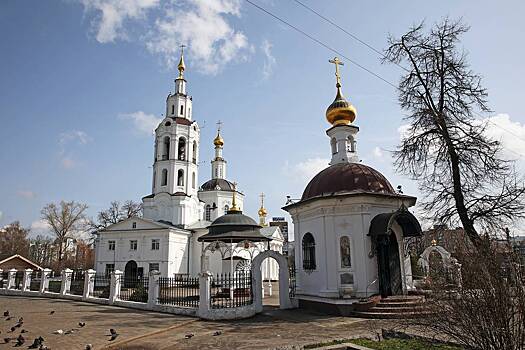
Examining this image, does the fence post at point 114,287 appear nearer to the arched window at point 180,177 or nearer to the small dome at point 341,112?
the small dome at point 341,112

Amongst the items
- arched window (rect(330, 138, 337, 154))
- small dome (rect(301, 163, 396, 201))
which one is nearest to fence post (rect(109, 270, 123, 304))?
small dome (rect(301, 163, 396, 201))

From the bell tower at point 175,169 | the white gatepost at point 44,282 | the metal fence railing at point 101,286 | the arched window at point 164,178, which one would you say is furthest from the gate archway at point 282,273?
the arched window at point 164,178

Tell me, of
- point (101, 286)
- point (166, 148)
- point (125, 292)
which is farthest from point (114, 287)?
point (166, 148)

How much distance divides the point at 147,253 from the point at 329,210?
82.8ft

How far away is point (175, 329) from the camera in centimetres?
1153

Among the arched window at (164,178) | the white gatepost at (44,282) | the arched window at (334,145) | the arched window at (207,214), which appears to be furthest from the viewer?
the arched window at (207,214)

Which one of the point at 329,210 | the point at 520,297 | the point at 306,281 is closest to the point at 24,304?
the point at 306,281

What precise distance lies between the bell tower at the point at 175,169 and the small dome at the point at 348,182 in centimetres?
2547

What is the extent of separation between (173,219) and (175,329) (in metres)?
28.7

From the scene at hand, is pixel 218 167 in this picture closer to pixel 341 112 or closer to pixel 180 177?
pixel 180 177

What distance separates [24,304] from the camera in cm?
1812

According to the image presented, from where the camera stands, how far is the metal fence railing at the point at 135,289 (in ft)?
55.9

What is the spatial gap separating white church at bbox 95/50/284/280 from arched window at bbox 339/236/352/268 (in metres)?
16.8

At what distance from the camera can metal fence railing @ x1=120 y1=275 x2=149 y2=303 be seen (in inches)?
671
